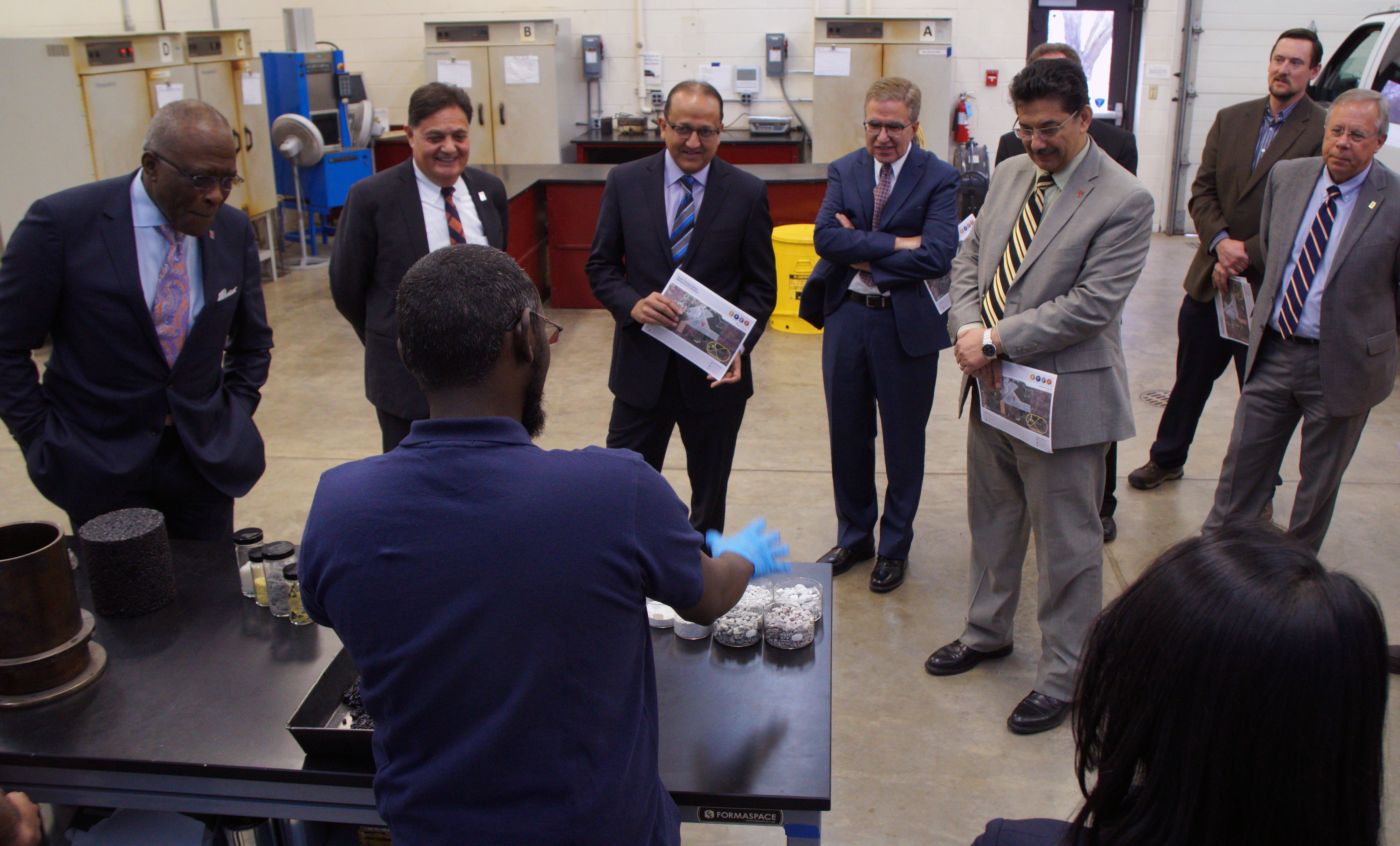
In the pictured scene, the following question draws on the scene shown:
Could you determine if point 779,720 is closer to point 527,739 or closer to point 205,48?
point 527,739

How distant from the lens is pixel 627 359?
3.35 metres

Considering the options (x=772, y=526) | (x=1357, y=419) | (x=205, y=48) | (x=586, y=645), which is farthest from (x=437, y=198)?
(x=205, y=48)

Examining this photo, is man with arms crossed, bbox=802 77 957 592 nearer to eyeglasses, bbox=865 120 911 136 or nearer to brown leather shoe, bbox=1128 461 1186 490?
eyeglasses, bbox=865 120 911 136

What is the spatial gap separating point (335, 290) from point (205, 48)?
563cm

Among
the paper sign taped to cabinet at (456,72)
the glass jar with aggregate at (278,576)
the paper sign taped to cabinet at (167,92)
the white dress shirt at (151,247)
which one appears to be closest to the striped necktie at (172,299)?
the white dress shirt at (151,247)

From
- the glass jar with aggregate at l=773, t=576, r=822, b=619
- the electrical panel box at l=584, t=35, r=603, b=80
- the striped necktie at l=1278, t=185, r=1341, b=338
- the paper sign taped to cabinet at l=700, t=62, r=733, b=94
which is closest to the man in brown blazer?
the striped necktie at l=1278, t=185, r=1341, b=338

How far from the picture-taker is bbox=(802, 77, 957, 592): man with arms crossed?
11.0 ft

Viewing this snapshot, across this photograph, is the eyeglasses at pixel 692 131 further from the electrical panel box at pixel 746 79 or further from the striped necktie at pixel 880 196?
the electrical panel box at pixel 746 79

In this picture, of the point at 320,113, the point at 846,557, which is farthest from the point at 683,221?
the point at 320,113

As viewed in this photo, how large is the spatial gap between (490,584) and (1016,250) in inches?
80.0

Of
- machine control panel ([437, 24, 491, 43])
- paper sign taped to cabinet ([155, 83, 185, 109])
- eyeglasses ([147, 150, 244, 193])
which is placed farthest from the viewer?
machine control panel ([437, 24, 491, 43])

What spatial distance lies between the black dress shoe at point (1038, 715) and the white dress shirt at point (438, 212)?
2155 mm

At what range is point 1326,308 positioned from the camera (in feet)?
10.1

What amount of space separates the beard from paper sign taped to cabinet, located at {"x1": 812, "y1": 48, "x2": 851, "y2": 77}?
308 inches
